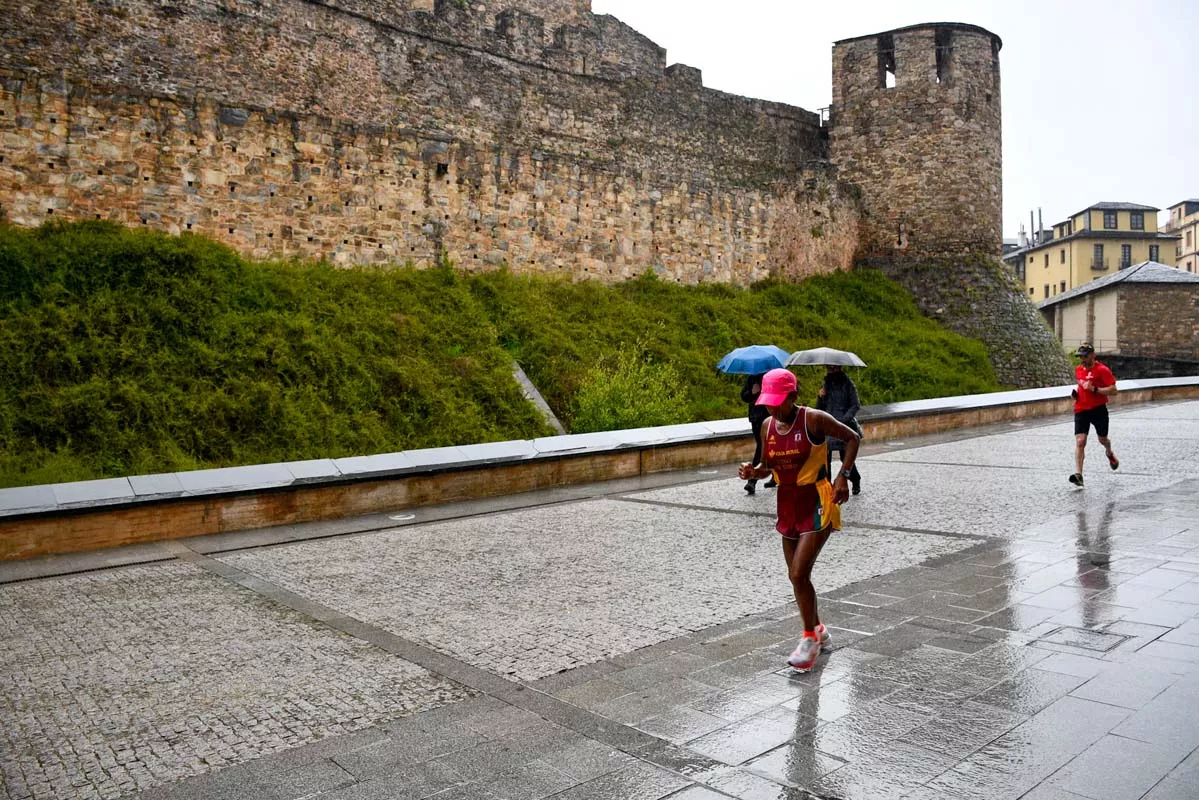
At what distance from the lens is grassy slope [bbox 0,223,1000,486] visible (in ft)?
29.7

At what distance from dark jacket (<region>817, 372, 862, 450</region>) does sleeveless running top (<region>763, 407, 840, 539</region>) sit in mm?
4377

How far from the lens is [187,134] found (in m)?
12.8

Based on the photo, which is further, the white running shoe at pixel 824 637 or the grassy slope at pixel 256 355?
the grassy slope at pixel 256 355

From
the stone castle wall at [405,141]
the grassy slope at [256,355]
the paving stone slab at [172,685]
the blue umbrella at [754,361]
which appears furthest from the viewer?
the stone castle wall at [405,141]

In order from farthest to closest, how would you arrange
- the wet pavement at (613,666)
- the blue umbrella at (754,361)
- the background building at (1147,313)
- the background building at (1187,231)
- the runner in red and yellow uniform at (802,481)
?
the background building at (1187,231) < the background building at (1147,313) < the blue umbrella at (754,361) < the runner in red and yellow uniform at (802,481) < the wet pavement at (613,666)

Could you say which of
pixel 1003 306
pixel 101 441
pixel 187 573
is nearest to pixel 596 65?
pixel 1003 306

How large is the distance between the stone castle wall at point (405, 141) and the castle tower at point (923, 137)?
126 cm

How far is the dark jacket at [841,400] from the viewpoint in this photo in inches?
340

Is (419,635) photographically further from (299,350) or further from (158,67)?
(158,67)

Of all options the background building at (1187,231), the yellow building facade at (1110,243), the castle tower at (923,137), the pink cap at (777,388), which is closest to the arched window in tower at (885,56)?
the castle tower at (923,137)

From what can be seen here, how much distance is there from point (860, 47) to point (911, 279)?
621 centimetres

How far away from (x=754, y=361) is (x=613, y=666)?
227 inches

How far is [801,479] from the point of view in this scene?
4320 mm

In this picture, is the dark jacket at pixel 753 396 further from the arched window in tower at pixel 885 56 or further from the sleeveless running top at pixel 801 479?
the arched window in tower at pixel 885 56
